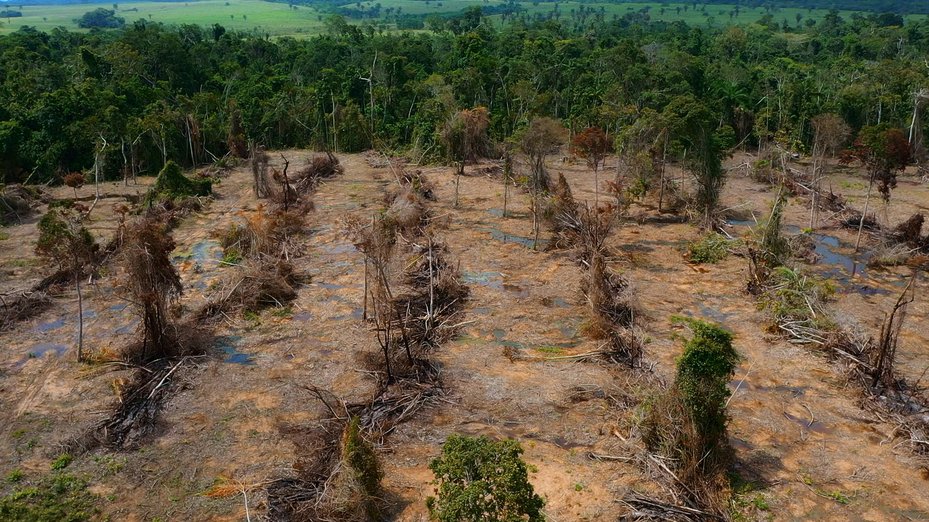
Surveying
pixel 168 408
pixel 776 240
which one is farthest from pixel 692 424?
pixel 776 240

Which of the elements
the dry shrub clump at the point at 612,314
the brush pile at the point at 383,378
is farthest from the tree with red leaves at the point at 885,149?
the brush pile at the point at 383,378

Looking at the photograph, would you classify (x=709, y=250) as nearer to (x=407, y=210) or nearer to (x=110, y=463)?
(x=407, y=210)

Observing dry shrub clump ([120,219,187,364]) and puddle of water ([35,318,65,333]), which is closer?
dry shrub clump ([120,219,187,364])

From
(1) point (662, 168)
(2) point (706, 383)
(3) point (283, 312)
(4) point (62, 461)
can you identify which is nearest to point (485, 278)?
(3) point (283, 312)

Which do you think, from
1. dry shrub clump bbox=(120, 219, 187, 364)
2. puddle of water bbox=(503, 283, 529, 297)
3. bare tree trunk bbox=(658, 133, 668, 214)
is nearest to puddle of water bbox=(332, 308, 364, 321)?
dry shrub clump bbox=(120, 219, 187, 364)

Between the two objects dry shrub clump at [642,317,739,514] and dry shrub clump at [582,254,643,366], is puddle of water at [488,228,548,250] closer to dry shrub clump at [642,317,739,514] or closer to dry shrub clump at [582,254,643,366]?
dry shrub clump at [582,254,643,366]

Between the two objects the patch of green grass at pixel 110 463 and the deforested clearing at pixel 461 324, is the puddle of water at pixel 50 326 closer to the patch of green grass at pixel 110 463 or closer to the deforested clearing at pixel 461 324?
the deforested clearing at pixel 461 324

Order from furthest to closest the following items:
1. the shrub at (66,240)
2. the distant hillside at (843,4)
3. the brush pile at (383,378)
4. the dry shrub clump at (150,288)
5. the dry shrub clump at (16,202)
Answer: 1. the distant hillside at (843,4)
2. the dry shrub clump at (16,202)
3. the shrub at (66,240)
4. the dry shrub clump at (150,288)
5. the brush pile at (383,378)
